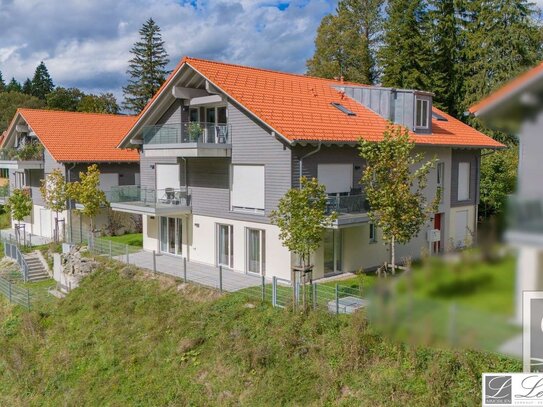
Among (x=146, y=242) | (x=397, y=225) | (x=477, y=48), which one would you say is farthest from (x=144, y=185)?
(x=477, y=48)

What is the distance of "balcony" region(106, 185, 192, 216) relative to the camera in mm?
23094

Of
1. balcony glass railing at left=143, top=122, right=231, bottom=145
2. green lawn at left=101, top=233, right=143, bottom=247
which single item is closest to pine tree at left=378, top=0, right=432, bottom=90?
balcony glass railing at left=143, top=122, right=231, bottom=145

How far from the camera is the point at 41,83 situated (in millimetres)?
92812

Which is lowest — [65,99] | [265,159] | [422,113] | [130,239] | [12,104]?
[130,239]

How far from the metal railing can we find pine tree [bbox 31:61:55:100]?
224 ft

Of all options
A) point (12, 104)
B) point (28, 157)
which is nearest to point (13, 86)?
point (12, 104)

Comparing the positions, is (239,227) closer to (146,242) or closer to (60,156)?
(146,242)

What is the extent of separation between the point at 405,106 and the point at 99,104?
58022mm

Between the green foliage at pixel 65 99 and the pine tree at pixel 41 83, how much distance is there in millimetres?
15767

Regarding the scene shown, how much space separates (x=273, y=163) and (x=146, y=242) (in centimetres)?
1021

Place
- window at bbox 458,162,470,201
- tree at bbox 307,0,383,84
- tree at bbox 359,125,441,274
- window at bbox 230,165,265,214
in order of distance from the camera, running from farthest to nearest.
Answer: tree at bbox 307,0,383,84 → window at bbox 458,162,470,201 → window at bbox 230,165,265,214 → tree at bbox 359,125,441,274

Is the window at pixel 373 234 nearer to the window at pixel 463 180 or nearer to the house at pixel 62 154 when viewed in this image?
the window at pixel 463 180

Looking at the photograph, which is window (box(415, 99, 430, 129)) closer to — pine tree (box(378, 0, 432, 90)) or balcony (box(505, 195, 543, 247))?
pine tree (box(378, 0, 432, 90))

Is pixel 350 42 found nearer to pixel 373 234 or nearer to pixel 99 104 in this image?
pixel 373 234
